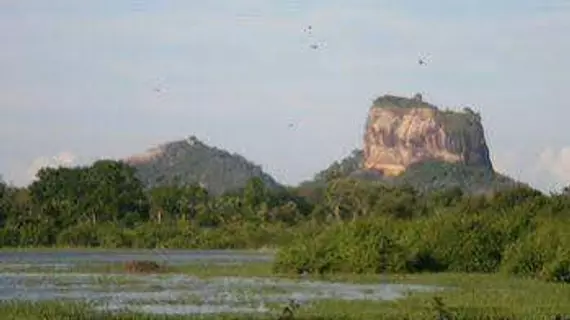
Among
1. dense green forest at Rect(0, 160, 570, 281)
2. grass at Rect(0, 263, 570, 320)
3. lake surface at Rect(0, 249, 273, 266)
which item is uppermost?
dense green forest at Rect(0, 160, 570, 281)

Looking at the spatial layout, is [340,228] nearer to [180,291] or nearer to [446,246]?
[446,246]

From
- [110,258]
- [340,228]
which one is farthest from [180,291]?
[110,258]

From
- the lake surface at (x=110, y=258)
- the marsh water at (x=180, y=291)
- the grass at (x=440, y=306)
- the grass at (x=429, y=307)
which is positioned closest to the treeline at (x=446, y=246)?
the grass at (x=440, y=306)

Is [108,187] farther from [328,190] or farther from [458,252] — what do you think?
[458,252]

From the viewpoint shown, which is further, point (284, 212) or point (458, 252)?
point (284, 212)

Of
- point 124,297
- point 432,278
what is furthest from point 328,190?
point 124,297

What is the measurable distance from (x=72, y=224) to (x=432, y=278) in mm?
53319

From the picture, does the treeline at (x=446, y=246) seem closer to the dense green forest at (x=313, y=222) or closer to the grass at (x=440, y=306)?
the dense green forest at (x=313, y=222)

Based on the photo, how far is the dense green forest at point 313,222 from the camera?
155ft

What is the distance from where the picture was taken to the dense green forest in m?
47.3

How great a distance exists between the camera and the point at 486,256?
1959 inches

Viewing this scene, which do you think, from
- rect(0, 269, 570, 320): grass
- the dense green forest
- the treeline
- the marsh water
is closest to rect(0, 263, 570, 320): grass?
rect(0, 269, 570, 320): grass

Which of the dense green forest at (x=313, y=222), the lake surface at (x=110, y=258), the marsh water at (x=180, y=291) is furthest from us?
the lake surface at (x=110, y=258)

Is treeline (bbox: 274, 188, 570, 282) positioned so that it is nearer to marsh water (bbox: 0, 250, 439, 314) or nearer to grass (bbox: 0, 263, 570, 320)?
grass (bbox: 0, 263, 570, 320)
